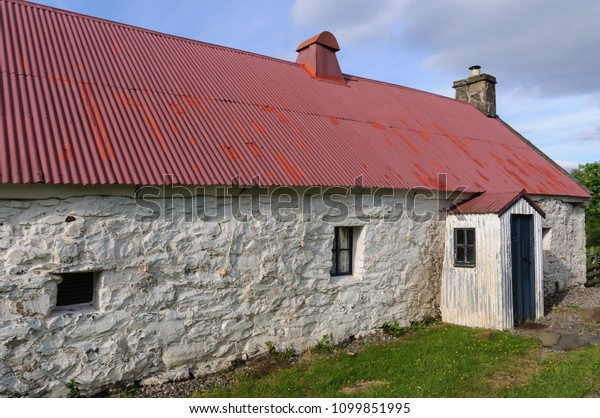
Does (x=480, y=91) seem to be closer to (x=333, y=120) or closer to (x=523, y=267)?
(x=333, y=120)

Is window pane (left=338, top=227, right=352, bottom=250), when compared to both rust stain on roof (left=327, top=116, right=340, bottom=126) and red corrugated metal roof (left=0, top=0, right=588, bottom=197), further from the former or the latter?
rust stain on roof (left=327, top=116, right=340, bottom=126)

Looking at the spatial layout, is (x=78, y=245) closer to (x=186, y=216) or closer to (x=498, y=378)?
(x=186, y=216)

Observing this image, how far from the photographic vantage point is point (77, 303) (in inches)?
213

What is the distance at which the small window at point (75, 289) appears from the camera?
5.30 metres

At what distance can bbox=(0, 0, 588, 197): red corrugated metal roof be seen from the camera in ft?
17.9

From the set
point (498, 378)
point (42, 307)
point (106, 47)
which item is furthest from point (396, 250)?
point (106, 47)

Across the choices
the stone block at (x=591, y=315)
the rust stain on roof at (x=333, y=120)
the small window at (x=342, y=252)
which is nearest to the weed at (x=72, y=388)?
the small window at (x=342, y=252)

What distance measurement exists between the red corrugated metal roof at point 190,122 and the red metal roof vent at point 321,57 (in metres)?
0.40

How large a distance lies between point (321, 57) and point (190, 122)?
5.41 m

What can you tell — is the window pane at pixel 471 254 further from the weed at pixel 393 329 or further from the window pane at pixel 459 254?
the weed at pixel 393 329

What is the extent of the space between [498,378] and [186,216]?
14.4 ft

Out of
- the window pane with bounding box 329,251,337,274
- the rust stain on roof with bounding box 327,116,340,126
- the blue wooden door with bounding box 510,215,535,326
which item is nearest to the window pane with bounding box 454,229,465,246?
the blue wooden door with bounding box 510,215,535,326

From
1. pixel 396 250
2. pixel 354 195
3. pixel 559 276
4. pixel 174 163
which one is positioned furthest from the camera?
pixel 559 276

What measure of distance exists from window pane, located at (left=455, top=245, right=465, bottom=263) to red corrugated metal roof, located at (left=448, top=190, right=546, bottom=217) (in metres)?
0.63
